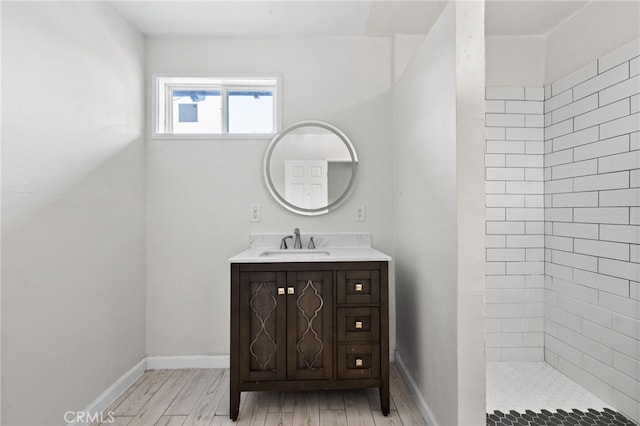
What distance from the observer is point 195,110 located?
290cm

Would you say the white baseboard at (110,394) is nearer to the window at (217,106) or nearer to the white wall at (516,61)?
the window at (217,106)

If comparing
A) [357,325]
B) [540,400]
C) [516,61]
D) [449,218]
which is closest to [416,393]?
[357,325]

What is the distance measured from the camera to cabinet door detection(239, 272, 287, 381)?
204 cm

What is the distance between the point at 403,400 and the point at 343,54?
244 cm

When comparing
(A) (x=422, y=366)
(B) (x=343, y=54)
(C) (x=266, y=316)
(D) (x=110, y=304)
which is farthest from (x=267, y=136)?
(A) (x=422, y=366)

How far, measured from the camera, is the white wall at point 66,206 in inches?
60.5

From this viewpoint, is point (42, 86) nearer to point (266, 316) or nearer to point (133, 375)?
point (266, 316)

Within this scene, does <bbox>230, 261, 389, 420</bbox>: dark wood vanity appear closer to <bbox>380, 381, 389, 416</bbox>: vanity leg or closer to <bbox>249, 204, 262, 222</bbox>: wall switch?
<bbox>380, 381, 389, 416</bbox>: vanity leg

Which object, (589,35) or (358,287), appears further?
(589,35)

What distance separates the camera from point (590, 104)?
7.57 feet

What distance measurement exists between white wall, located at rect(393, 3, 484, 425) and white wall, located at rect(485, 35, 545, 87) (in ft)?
3.10

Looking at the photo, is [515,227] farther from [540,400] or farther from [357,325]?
[357,325]

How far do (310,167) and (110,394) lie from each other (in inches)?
77.0

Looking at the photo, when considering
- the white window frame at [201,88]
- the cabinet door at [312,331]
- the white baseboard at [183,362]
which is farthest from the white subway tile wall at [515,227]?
the white baseboard at [183,362]
